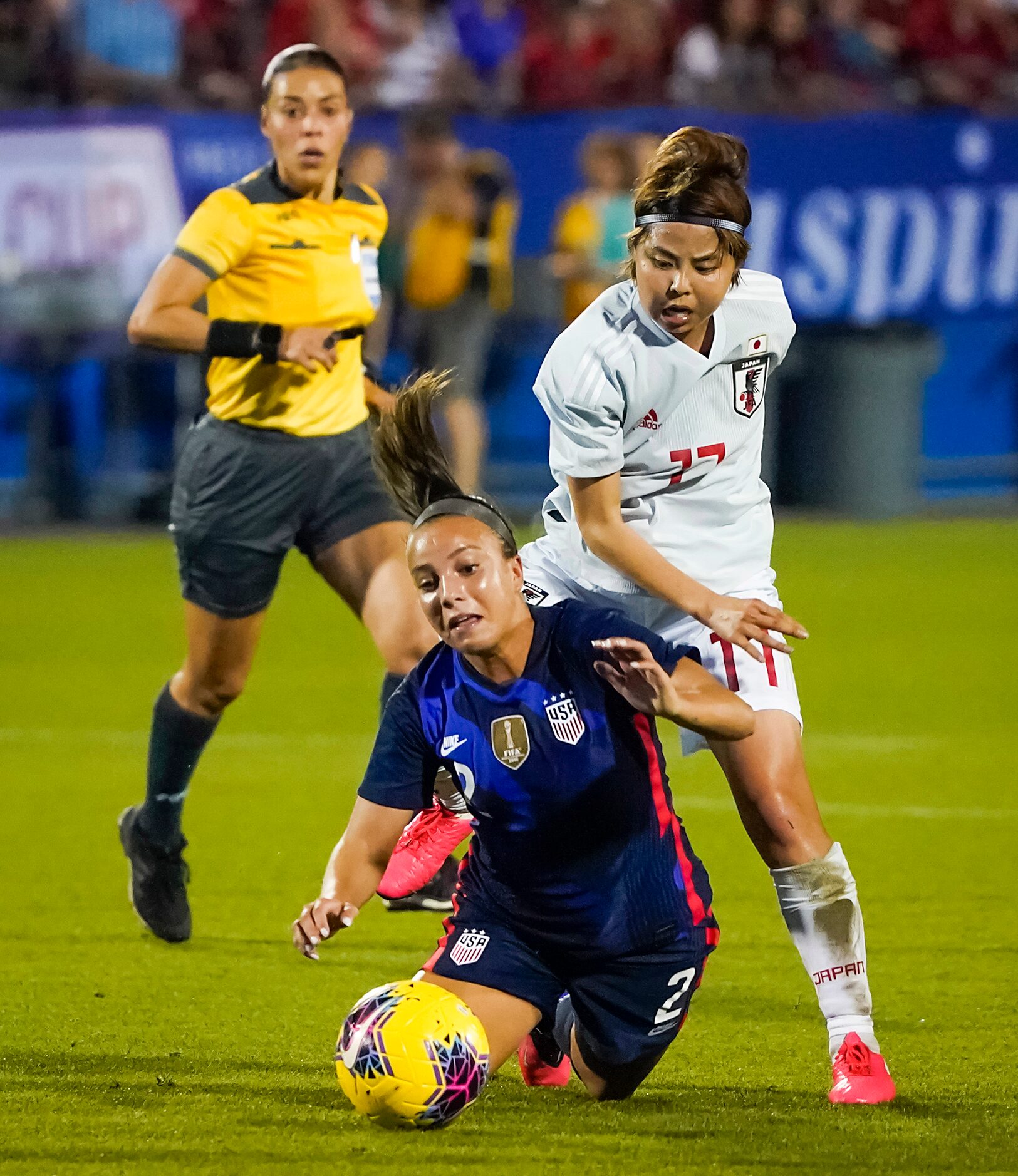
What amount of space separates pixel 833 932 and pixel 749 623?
0.78 m

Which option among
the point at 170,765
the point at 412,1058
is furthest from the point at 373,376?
the point at 412,1058

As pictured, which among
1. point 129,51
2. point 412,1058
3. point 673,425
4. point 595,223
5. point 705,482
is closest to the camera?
point 412,1058

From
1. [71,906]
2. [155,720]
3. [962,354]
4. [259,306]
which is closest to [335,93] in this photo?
[259,306]

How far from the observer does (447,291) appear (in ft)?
50.3

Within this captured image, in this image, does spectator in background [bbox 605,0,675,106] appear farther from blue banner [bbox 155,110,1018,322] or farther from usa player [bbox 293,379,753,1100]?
usa player [bbox 293,379,753,1100]

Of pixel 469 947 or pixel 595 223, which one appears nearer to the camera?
pixel 469 947

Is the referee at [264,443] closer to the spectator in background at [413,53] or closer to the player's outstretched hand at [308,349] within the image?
the player's outstretched hand at [308,349]

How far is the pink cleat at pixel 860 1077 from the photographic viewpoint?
14.8 ft

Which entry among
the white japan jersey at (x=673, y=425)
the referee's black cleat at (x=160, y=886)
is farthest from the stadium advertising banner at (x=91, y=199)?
the white japan jersey at (x=673, y=425)

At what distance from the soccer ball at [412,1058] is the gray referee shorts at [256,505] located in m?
2.21

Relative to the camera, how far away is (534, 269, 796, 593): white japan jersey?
15.3 feet

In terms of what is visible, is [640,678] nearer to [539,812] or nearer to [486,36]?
[539,812]

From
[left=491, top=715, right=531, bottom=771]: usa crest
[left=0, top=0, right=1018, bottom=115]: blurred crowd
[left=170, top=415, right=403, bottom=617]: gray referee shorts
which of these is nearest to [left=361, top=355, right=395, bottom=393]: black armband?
[left=170, top=415, right=403, bottom=617]: gray referee shorts

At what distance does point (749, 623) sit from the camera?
170 inches
